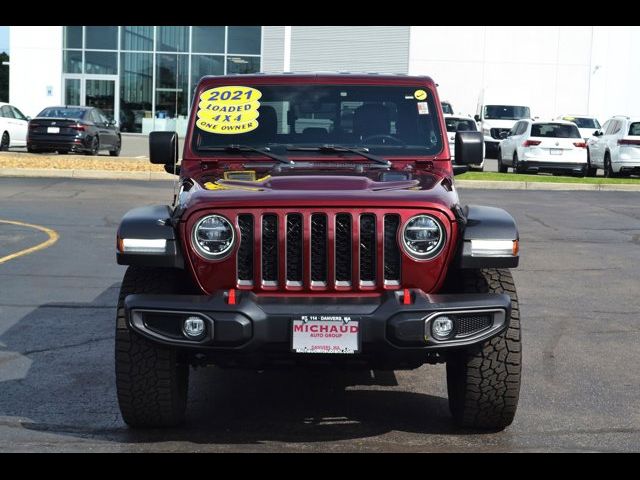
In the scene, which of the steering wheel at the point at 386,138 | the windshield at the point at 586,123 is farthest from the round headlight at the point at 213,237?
the windshield at the point at 586,123

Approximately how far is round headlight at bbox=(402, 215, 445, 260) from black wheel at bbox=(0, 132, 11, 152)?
91.4 feet

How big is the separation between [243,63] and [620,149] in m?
23.3

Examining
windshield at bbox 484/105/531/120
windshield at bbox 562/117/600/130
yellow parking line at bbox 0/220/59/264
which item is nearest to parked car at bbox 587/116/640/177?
windshield at bbox 484/105/531/120

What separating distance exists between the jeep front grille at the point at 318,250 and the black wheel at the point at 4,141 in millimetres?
27662

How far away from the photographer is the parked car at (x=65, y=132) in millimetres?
30250

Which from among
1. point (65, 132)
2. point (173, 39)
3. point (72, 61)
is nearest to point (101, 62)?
point (72, 61)

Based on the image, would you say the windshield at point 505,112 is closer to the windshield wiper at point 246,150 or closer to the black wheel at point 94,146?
the black wheel at point 94,146

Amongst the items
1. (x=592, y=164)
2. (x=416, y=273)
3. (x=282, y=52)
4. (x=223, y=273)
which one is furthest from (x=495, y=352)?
(x=282, y=52)

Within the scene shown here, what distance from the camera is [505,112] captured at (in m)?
38.5

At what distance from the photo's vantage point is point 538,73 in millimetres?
47375

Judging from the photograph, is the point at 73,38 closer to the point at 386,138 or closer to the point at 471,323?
the point at 386,138

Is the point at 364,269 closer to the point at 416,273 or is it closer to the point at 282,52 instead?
the point at 416,273

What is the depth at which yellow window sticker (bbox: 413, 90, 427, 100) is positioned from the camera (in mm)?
7070
